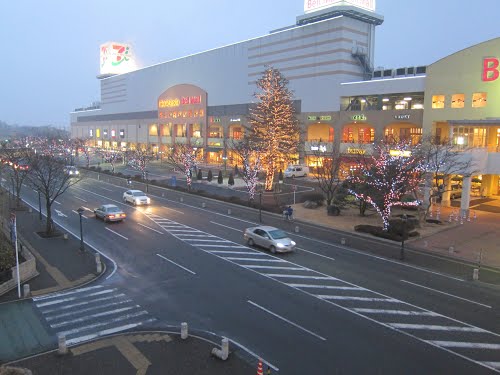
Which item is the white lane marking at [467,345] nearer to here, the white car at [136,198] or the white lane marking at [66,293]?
the white lane marking at [66,293]

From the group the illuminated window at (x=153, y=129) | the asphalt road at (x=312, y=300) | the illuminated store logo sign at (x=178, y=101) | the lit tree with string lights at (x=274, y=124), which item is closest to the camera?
the asphalt road at (x=312, y=300)

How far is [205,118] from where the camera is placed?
92.8 meters

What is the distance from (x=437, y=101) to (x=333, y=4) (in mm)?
30341

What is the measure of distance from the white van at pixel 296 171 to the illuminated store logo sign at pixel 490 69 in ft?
95.5

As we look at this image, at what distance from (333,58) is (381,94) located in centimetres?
1064

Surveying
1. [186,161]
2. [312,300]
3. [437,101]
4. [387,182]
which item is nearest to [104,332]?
[312,300]

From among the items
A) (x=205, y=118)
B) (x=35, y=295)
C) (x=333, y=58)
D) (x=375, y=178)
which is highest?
(x=333, y=58)

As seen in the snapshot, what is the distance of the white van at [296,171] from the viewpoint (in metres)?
63.7

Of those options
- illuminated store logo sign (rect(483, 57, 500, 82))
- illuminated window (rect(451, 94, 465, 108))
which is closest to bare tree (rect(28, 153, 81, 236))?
illuminated window (rect(451, 94, 465, 108))

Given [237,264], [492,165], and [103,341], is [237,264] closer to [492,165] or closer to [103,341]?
[103,341]

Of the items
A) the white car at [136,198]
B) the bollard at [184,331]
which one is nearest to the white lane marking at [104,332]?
the bollard at [184,331]

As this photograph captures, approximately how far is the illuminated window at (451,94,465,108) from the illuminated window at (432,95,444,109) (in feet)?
4.58

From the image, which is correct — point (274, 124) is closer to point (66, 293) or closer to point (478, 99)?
point (478, 99)

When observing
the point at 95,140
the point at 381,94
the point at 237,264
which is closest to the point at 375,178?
the point at 237,264
